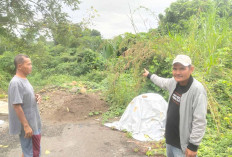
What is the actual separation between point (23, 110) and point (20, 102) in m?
0.19

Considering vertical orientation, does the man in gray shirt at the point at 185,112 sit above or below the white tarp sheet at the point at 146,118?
above

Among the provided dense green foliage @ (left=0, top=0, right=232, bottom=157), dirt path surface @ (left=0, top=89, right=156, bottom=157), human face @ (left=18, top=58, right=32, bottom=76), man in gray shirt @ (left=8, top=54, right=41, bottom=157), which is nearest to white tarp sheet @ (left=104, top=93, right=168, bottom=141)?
dirt path surface @ (left=0, top=89, right=156, bottom=157)

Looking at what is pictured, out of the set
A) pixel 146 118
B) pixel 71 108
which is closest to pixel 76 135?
pixel 71 108

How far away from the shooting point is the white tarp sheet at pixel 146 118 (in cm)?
446

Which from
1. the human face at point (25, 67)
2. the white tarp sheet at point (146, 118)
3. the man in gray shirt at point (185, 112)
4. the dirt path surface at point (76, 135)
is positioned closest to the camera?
the man in gray shirt at point (185, 112)

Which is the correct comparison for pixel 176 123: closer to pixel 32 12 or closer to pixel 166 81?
pixel 166 81

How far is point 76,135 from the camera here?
14.7 ft

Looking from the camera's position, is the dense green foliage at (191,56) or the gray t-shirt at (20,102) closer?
the gray t-shirt at (20,102)

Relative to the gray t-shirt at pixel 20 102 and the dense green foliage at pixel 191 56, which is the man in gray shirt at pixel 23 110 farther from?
the dense green foliage at pixel 191 56

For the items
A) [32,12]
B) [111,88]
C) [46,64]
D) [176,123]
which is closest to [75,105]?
[111,88]

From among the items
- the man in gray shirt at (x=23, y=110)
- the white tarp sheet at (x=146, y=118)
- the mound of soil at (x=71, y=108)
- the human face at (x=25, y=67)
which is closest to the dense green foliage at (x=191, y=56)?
the mound of soil at (x=71, y=108)

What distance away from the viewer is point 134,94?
5789mm

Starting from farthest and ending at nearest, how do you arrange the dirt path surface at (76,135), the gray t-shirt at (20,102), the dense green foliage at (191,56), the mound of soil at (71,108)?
the mound of soil at (71,108) < the dense green foliage at (191,56) < the dirt path surface at (76,135) < the gray t-shirt at (20,102)

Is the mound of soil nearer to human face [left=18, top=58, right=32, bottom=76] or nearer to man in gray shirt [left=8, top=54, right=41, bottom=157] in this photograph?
man in gray shirt [left=8, top=54, right=41, bottom=157]
